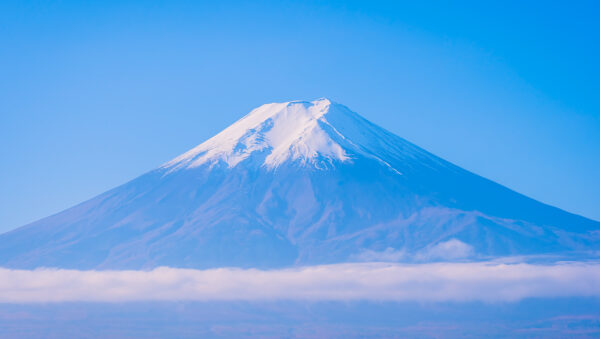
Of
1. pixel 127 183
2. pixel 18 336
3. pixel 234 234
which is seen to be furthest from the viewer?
pixel 127 183

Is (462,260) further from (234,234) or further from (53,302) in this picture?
(53,302)

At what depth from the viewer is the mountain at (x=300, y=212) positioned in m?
136

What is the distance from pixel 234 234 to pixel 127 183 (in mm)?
29066

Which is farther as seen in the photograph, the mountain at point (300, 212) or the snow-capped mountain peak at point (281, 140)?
the snow-capped mountain peak at point (281, 140)

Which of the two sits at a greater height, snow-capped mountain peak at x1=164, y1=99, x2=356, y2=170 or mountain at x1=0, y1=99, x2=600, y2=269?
snow-capped mountain peak at x1=164, y1=99, x2=356, y2=170

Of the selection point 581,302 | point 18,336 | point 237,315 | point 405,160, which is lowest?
point 18,336

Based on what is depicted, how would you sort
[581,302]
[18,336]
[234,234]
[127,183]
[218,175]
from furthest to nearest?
[127,183] → [218,175] → [234,234] → [581,302] → [18,336]

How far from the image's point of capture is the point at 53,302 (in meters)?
134

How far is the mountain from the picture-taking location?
446 feet

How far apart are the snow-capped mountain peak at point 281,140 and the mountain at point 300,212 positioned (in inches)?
8.2

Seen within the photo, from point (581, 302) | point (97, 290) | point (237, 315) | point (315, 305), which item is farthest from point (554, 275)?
point (97, 290)

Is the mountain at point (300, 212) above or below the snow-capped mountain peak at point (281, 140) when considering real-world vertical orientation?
below

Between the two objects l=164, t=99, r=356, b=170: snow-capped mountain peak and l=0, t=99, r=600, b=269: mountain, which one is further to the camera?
l=164, t=99, r=356, b=170: snow-capped mountain peak

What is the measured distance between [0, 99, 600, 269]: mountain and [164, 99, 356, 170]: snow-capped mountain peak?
0.69 ft
